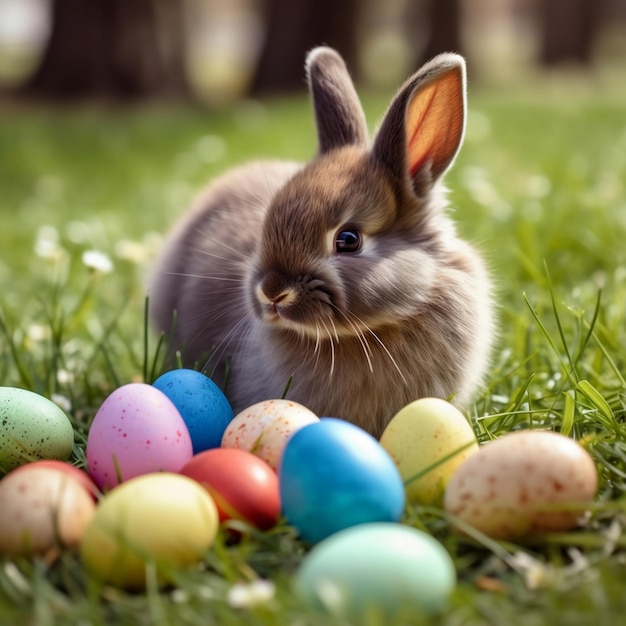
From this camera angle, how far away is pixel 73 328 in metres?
3.32

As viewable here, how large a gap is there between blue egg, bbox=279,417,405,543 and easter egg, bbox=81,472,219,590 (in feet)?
0.62

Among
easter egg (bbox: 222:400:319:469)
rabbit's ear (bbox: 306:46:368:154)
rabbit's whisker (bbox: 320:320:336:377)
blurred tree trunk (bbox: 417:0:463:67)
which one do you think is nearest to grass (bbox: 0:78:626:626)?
easter egg (bbox: 222:400:319:469)

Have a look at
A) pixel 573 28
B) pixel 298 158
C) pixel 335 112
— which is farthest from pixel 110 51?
pixel 573 28

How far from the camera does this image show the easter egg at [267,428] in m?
2.05

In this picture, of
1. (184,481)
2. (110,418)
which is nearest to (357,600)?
(184,481)

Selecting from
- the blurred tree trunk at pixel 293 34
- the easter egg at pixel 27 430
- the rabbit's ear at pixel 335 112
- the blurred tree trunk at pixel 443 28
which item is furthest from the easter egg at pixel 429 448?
the blurred tree trunk at pixel 443 28

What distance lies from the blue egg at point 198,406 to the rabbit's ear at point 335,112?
32.1 inches

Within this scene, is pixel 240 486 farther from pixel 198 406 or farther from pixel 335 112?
pixel 335 112

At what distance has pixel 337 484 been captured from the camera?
1.77 metres

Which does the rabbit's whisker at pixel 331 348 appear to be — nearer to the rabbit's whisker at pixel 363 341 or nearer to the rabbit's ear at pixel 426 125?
the rabbit's whisker at pixel 363 341

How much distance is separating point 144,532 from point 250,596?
0.26 meters

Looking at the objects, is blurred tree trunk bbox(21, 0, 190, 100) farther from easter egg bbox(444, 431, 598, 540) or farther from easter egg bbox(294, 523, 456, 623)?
easter egg bbox(294, 523, 456, 623)

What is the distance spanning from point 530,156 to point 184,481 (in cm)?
496

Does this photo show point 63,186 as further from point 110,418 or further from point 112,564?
point 112,564
